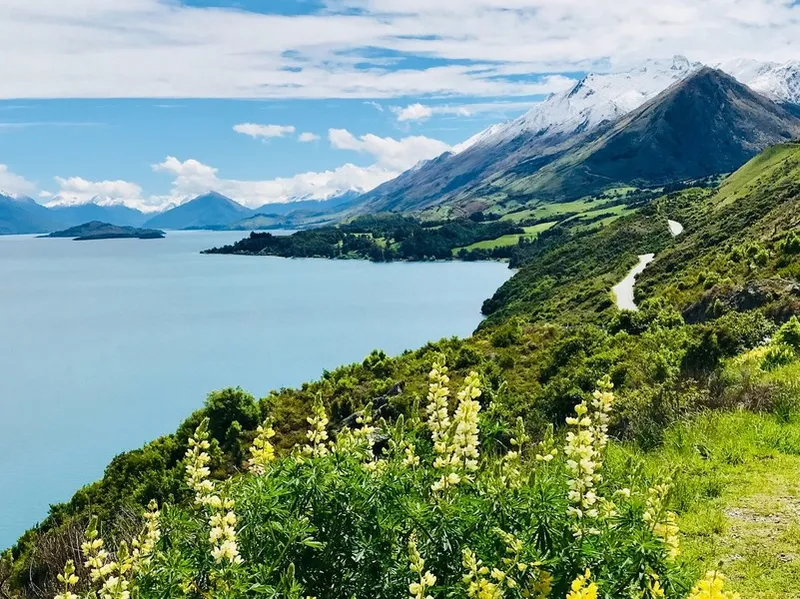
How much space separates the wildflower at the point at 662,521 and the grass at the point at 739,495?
0.37 m

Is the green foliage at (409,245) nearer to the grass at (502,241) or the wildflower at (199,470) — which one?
the grass at (502,241)

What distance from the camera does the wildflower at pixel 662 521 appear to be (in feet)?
12.3

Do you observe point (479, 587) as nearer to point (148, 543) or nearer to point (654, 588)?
point (654, 588)

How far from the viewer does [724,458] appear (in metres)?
7.87

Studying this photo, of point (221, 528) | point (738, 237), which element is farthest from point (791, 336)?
point (738, 237)

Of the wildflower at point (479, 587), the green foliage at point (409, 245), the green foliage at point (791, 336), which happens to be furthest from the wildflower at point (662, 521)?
the green foliage at point (409, 245)

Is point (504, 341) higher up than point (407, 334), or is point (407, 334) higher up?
point (504, 341)

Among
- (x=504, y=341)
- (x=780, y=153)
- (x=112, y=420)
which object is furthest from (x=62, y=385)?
(x=780, y=153)

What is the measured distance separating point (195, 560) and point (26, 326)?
292 feet

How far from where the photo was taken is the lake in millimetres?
38000

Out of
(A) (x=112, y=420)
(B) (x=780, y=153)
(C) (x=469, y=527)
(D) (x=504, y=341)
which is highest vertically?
(B) (x=780, y=153)

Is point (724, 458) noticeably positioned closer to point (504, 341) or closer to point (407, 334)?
point (504, 341)

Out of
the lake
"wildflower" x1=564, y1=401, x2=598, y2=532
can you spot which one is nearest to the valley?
"wildflower" x1=564, y1=401, x2=598, y2=532

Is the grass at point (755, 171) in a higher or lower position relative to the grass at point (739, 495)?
higher
